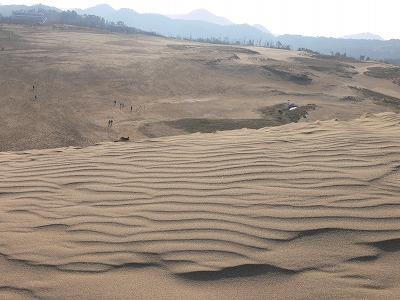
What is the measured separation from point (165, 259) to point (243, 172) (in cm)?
172

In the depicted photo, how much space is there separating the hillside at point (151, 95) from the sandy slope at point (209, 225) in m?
13.6

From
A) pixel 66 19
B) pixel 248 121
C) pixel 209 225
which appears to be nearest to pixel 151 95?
pixel 248 121

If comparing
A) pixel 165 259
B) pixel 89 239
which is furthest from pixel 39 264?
pixel 165 259

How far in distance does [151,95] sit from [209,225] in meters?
29.3

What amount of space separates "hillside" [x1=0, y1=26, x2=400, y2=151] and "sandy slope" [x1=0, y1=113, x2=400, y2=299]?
44.5ft

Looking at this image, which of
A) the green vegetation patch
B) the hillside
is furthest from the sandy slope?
the green vegetation patch

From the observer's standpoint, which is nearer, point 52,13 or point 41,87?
point 41,87

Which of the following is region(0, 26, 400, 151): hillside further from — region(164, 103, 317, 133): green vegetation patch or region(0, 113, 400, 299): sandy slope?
region(0, 113, 400, 299): sandy slope

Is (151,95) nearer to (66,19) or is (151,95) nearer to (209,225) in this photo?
Result: (209,225)

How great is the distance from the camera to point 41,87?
2977 cm

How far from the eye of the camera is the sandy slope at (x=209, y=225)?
2.62m

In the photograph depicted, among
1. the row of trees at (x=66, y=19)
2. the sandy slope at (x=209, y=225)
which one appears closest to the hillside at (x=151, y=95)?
the sandy slope at (x=209, y=225)

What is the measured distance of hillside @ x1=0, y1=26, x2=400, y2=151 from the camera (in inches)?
835

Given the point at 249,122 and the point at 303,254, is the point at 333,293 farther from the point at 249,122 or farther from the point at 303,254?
the point at 249,122
